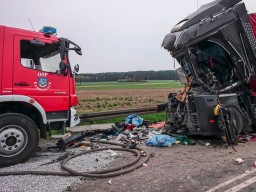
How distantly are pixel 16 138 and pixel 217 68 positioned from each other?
513 centimetres

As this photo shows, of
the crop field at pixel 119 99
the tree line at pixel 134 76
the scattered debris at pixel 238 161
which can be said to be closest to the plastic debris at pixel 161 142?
the scattered debris at pixel 238 161

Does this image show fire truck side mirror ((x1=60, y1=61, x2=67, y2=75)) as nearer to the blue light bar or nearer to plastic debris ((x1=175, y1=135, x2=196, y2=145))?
the blue light bar

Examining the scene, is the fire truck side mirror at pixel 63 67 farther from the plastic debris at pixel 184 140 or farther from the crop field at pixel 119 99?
the plastic debris at pixel 184 140

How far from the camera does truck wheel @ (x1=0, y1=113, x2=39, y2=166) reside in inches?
Result: 228

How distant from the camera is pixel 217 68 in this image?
26.5ft

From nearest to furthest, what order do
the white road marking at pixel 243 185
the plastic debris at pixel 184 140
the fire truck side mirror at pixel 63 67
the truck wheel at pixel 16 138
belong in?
the white road marking at pixel 243 185
the truck wheel at pixel 16 138
the fire truck side mirror at pixel 63 67
the plastic debris at pixel 184 140

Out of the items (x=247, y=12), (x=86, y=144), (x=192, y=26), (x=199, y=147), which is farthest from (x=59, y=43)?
(x=247, y=12)

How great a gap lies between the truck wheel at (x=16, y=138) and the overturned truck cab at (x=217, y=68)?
11.8ft

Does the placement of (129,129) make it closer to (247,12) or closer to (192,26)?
(192,26)

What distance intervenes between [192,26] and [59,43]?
10.5ft

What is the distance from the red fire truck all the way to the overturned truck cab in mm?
2719

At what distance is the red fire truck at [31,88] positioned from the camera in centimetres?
590

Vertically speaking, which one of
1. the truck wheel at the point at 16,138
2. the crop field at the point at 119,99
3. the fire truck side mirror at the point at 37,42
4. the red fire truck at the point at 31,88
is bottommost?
the crop field at the point at 119,99

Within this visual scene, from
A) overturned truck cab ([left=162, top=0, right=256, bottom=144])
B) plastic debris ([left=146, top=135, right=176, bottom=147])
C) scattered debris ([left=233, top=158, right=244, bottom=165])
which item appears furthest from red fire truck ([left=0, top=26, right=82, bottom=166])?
scattered debris ([left=233, top=158, right=244, bottom=165])
